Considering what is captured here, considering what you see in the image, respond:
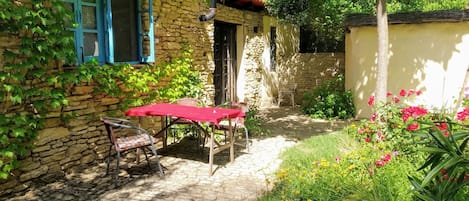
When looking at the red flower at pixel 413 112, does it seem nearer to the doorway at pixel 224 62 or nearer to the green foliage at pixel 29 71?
the green foliage at pixel 29 71

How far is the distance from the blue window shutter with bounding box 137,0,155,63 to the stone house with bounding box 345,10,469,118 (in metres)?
5.00

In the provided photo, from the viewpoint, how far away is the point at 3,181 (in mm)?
4000

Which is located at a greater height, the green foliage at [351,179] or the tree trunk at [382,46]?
the tree trunk at [382,46]

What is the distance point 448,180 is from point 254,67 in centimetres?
859

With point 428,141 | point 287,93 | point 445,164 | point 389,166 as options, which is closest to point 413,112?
point 389,166

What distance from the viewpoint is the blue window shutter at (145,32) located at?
5820mm

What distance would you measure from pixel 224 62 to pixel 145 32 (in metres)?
4.00

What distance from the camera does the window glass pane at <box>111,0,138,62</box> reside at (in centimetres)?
567

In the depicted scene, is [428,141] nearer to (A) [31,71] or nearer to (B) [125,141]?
(B) [125,141]

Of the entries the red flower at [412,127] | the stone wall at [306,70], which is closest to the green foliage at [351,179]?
the red flower at [412,127]

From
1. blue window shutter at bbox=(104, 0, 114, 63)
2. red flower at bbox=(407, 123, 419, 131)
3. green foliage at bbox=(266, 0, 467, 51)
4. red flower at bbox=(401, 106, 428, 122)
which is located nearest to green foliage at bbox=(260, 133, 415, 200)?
red flower at bbox=(407, 123, 419, 131)

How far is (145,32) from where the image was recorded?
5902 mm

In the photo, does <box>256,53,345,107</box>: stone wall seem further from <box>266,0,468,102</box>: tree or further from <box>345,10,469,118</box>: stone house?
<box>345,10,469,118</box>: stone house

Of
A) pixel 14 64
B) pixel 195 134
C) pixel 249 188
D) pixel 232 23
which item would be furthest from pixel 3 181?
pixel 232 23
